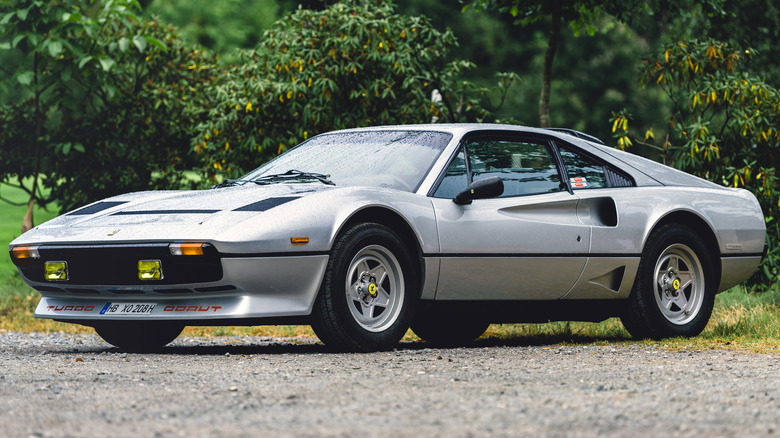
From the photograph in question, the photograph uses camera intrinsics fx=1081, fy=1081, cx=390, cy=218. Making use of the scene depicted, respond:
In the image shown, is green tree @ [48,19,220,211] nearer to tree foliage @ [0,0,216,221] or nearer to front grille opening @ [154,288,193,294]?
tree foliage @ [0,0,216,221]

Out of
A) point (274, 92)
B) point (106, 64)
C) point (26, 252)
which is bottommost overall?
point (26, 252)

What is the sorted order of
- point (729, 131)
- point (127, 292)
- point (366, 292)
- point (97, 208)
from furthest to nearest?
point (729, 131) → point (97, 208) → point (366, 292) → point (127, 292)

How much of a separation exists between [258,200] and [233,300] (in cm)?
60

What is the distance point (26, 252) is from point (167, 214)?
938mm

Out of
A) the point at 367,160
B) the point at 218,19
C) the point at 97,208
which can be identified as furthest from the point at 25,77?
the point at 218,19

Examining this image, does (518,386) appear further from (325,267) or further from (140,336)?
(140,336)

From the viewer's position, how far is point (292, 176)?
267 inches

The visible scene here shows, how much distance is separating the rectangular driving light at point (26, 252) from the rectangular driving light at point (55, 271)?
93mm

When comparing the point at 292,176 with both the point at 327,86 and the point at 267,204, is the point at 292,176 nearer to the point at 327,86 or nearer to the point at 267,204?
the point at 267,204

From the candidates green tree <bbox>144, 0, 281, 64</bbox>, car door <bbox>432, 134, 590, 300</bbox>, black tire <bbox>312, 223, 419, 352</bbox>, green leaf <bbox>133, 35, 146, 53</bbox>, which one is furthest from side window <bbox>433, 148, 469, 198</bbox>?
green tree <bbox>144, 0, 281, 64</bbox>

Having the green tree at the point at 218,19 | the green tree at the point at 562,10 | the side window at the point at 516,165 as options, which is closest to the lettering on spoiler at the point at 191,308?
the side window at the point at 516,165

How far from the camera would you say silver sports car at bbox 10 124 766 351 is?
19.1 ft

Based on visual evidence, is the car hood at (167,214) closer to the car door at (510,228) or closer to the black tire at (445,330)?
the car door at (510,228)

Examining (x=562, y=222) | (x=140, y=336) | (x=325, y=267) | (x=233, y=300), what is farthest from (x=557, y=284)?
(x=140, y=336)
